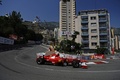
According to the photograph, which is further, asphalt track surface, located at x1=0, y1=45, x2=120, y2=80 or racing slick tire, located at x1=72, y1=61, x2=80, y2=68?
racing slick tire, located at x1=72, y1=61, x2=80, y2=68

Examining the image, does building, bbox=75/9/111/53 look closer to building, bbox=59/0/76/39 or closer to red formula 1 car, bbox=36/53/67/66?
red formula 1 car, bbox=36/53/67/66

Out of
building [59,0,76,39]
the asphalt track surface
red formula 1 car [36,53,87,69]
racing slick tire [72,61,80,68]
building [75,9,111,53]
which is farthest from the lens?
building [59,0,76,39]

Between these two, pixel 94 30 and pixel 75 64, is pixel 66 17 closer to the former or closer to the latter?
pixel 94 30

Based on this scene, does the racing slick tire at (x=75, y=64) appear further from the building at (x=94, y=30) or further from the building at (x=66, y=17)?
the building at (x=66, y=17)

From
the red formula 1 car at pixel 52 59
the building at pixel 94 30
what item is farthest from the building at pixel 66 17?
the red formula 1 car at pixel 52 59

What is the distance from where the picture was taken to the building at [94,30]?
7456 cm

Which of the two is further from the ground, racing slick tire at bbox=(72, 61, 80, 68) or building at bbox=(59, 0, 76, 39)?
building at bbox=(59, 0, 76, 39)

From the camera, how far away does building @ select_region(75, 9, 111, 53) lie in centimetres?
7456

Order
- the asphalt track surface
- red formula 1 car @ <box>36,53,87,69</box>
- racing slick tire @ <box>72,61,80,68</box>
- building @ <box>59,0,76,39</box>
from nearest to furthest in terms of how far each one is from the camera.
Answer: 1. the asphalt track surface
2. racing slick tire @ <box>72,61,80,68</box>
3. red formula 1 car @ <box>36,53,87,69</box>
4. building @ <box>59,0,76,39</box>

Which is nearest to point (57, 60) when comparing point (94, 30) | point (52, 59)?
point (52, 59)

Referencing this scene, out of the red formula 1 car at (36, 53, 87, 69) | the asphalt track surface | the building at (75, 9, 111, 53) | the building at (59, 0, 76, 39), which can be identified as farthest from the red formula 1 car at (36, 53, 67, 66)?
the building at (59, 0, 76, 39)

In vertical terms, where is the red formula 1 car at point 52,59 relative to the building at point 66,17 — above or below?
below

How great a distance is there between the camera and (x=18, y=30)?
93750 millimetres

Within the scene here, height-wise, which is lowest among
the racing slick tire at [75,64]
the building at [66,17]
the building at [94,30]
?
the racing slick tire at [75,64]
